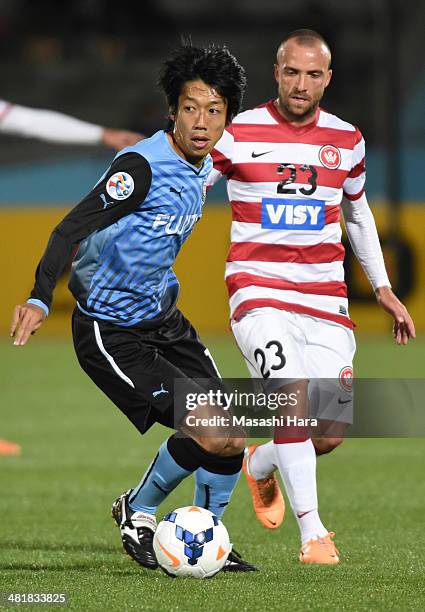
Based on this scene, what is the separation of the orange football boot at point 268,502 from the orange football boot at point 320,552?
768 mm

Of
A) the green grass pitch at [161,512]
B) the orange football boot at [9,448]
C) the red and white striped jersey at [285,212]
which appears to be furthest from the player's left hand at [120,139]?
the orange football boot at [9,448]

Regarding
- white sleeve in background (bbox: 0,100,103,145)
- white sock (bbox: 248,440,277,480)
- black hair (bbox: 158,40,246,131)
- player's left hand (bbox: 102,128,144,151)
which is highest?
black hair (bbox: 158,40,246,131)

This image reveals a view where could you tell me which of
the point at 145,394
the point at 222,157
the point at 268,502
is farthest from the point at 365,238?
the point at 145,394

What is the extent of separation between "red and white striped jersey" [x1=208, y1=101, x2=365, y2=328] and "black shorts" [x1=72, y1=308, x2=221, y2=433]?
60cm

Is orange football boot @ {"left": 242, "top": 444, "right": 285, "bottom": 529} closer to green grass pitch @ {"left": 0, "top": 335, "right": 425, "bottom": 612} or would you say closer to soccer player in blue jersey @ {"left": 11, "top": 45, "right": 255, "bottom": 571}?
green grass pitch @ {"left": 0, "top": 335, "right": 425, "bottom": 612}

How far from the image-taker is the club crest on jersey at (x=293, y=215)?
5.58 m

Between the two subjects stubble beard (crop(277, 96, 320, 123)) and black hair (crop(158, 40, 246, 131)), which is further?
stubble beard (crop(277, 96, 320, 123))

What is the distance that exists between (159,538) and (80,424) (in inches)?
221

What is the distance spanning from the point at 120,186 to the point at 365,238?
161 centimetres

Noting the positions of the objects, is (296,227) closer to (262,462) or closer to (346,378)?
(346,378)

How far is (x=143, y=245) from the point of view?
484 cm

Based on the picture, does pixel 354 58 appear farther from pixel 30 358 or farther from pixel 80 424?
pixel 80 424

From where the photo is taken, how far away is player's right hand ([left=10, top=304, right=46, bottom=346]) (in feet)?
13.8

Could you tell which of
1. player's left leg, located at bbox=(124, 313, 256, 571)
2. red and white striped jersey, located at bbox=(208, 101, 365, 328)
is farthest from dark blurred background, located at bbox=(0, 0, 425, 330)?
player's left leg, located at bbox=(124, 313, 256, 571)
